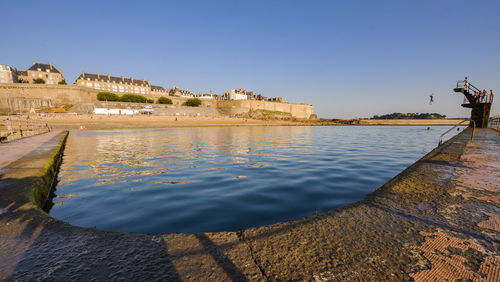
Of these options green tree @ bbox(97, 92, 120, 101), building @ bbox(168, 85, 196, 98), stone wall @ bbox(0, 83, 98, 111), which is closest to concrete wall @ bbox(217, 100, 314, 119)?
building @ bbox(168, 85, 196, 98)

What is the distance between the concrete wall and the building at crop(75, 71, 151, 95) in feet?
128

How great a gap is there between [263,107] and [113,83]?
226 feet

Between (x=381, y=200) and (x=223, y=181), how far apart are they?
483 centimetres

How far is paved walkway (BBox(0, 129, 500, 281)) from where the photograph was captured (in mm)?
1719

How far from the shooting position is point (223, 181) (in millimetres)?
7094

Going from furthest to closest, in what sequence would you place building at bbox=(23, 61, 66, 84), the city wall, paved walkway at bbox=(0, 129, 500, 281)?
building at bbox=(23, 61, 66, 84)
the city wall
paved walkway at bbox=(0, 129, 500, 281)

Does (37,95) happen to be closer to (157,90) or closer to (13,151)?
(157,90)

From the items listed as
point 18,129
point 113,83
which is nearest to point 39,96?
point 113,83

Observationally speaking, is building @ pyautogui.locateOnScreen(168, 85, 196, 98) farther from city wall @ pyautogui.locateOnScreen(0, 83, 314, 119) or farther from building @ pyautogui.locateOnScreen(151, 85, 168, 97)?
city wall @ pyautogui.locateOnScreen(0, 83, 314, 119)

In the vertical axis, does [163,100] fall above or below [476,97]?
above

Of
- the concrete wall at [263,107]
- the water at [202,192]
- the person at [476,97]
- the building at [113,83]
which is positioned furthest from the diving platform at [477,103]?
the building at [113,83]

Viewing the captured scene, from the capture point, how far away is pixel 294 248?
2.08 meters

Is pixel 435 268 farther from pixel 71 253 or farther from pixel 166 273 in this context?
pixel 71 253

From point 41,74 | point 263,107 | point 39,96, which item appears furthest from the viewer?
point 263,107
